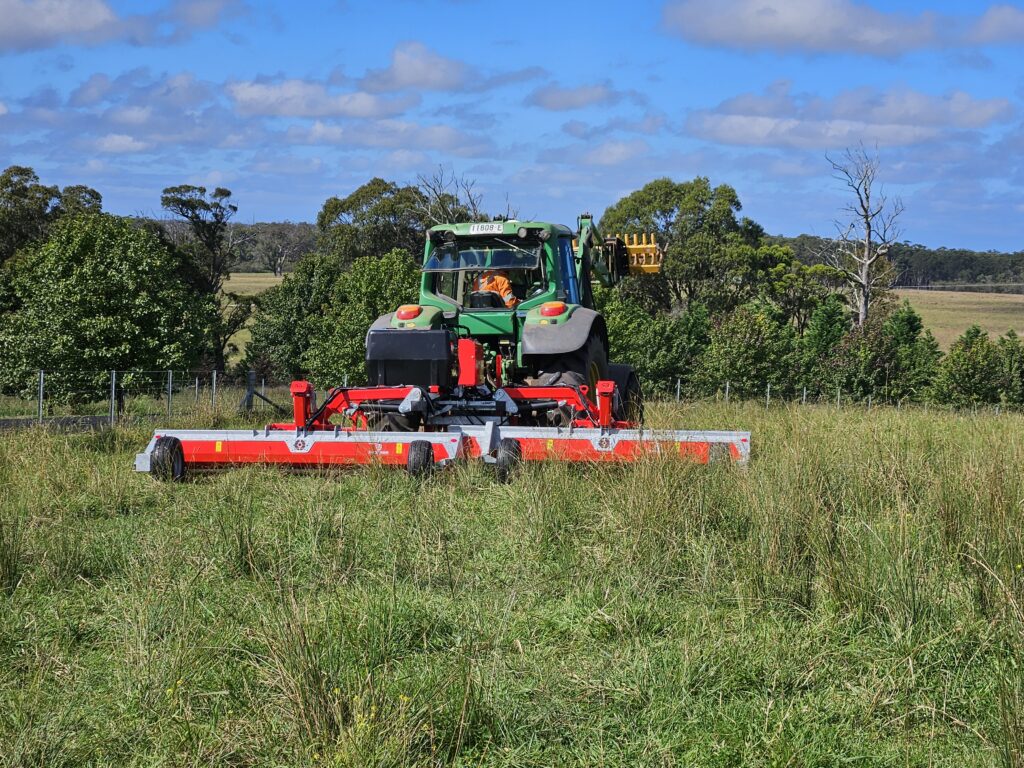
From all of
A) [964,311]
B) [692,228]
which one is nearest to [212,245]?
[692,228]

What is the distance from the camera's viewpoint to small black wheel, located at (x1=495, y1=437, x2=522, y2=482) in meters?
7.86

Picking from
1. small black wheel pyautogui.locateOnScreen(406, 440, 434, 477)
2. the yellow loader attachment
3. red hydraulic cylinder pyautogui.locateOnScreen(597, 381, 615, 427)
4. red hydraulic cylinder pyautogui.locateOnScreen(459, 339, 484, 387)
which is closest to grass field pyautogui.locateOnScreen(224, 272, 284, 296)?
the yellow loader attachment

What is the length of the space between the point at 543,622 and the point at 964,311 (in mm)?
95002

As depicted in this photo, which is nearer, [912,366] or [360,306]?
[360,306]

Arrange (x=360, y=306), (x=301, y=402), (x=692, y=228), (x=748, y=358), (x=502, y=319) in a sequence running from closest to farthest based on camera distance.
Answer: (x=301, y=402) < (x=502, y=319) < (x=748, y=358) < (x=360, y=306) < (x=692, y=228)

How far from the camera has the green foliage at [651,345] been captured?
3712cm

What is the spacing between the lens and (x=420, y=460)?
8031 millimetres

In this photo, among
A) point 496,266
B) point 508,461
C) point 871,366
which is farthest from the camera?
point 871,366

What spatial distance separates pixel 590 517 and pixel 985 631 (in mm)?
2635

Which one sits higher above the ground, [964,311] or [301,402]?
[964,311]

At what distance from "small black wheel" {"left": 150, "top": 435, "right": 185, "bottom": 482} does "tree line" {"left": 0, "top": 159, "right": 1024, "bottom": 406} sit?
18.1m

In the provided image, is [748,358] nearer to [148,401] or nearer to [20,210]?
[148,401]

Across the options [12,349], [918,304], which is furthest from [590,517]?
[918,304]

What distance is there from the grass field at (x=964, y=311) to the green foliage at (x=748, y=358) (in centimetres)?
3479
